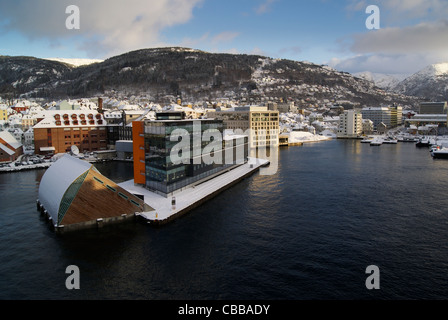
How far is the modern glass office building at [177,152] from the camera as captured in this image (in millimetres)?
26844

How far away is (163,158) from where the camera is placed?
26609 mm

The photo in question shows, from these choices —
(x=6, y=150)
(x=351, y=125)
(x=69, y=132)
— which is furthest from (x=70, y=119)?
(x=351, y=125)

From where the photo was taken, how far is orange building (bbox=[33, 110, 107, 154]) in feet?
164

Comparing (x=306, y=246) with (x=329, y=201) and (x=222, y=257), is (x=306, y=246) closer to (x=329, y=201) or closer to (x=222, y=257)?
(x=222, y=257)

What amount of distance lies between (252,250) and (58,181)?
49.6 ft

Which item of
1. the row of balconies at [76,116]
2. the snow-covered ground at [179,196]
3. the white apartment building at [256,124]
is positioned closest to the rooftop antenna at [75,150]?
the row of balconies at [76,116]

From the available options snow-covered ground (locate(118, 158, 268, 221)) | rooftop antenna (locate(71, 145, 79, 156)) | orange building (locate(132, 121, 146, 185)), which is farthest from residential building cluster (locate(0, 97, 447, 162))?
snow-covered ground (locate(118, 158, 268, 221))

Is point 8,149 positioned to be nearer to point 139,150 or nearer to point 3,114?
point 139,150

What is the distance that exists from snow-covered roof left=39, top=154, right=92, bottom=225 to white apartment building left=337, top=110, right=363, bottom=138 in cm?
8611

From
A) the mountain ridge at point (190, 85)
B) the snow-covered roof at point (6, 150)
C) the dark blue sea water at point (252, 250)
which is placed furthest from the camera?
the mountain ridge at point (190, 85)

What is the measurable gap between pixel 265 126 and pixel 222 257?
5546 cm

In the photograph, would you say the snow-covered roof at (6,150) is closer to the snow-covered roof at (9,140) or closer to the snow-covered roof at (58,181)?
the snow-covered roof at (9,140)

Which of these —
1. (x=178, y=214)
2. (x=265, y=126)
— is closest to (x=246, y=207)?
(x=178, y=214)

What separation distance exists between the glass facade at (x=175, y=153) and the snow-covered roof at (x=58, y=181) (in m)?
5.90
